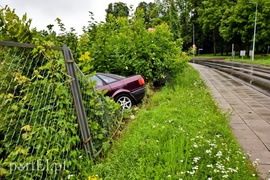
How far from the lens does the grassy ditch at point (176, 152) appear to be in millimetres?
2887

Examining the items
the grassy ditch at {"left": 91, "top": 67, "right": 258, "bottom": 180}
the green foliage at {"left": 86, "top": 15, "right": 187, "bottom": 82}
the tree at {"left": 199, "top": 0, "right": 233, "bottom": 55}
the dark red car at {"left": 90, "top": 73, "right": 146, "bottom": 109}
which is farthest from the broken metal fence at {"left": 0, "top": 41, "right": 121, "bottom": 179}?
the tree at {"left": 199, "top": 0, "right": 233, "bottom": 55}

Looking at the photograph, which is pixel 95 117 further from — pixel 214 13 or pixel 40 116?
pixel 214 13

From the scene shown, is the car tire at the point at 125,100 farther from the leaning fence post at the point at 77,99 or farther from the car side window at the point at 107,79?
the leaning fence post at the point at 77,99

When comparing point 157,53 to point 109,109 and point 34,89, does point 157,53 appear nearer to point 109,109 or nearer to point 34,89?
point 109,109

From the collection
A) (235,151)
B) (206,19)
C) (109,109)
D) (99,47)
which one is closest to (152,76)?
(99,47)

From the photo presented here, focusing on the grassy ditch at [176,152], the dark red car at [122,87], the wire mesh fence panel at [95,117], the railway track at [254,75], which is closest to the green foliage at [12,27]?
the wire mesh fence panel at [95,117]

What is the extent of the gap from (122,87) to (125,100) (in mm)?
418

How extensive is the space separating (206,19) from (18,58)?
169ft

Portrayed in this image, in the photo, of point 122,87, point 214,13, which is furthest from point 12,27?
point 214,13

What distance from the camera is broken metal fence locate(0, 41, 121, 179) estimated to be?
2.42m

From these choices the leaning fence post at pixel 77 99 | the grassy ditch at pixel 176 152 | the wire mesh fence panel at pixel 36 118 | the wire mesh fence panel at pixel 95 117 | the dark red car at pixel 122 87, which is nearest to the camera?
the wire mesh fence panel at pixel 36 118

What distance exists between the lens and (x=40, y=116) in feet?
9.20

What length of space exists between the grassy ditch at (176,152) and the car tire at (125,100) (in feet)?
5.65

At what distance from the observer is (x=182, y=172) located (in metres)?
2.73
